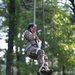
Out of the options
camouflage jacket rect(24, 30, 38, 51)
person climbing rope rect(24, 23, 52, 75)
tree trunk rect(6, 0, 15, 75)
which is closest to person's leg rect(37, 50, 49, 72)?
person climbing rope rect(24, 23, 52, 75)

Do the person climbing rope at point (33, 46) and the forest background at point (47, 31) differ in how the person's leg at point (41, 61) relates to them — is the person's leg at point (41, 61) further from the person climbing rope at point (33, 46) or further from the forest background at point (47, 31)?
the forest background at point (47, 31)

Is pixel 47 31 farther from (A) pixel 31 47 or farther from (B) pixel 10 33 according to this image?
(A) pixel 31 47

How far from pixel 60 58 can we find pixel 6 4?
16.3 ft

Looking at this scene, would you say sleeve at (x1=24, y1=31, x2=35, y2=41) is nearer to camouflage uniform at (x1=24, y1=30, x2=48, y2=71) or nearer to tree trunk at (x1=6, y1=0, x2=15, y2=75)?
camouflage uniform at (x1=24, y1=30, x2=48, y2=71)

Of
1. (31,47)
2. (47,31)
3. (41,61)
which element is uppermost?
(31,47)

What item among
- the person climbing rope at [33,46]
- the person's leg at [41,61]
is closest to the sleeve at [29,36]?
the person climbing rope at [33,46]

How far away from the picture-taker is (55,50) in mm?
21953

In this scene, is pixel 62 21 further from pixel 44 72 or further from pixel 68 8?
pixel 44 72

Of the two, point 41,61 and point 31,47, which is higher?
point 31,47

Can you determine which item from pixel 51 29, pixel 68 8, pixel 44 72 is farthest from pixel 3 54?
pixel 44 72

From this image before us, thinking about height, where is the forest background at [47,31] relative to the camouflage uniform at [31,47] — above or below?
below

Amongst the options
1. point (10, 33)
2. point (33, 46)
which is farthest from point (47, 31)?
point (33, 46)

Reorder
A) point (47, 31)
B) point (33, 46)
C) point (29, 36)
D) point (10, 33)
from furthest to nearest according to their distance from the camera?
point (47, 31)
point (10, 33)
point (33, 46)
point (29, 36)

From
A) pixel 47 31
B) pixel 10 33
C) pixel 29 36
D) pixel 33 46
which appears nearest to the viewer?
pixel 29 36
